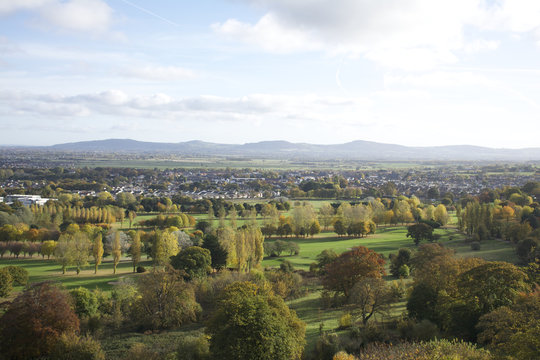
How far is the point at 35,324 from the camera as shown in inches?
711

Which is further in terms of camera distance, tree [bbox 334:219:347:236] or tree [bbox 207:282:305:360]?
tree [bbox 334:219:347:236]

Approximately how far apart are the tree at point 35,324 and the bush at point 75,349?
431 mm

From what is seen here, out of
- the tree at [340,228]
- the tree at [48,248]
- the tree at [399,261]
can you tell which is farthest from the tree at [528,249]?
the tree at [48,248]

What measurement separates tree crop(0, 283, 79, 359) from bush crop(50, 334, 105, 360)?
431 mm

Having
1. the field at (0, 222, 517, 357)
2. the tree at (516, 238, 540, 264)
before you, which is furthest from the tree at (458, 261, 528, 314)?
the tree at (516, 238, 540, 264)

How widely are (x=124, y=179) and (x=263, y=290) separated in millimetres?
136793

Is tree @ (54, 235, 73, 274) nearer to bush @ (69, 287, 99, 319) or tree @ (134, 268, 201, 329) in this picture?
bush @ (69, 287, 99, 319)

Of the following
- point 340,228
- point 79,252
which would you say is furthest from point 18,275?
point 340,228

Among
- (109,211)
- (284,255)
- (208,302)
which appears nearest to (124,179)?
(109,211)

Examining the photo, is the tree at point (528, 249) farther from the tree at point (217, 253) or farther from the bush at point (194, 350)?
the bush at point (194, 350)

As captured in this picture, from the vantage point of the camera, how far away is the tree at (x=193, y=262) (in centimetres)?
3188

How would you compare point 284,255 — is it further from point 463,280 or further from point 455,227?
point 455,227

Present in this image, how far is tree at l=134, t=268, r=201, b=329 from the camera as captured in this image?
23.5 m

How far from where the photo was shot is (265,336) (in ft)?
52.4
